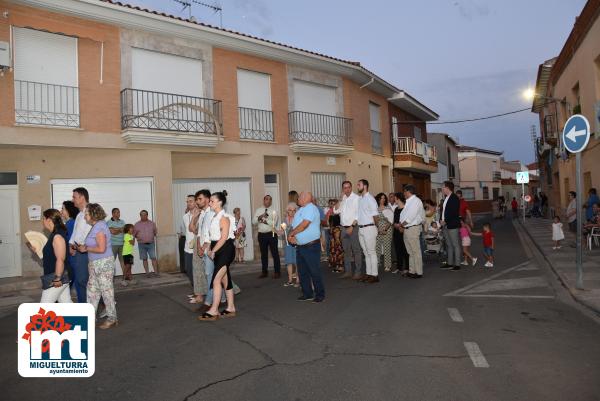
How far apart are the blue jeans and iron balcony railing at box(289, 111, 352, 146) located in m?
10.8

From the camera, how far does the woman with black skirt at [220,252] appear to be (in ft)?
21.2

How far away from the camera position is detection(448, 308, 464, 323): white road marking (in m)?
6.25

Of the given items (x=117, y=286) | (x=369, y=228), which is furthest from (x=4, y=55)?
(x=369, y=228)

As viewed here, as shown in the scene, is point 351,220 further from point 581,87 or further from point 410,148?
point 410,148

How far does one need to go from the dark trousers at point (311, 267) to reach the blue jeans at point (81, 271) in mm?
3037

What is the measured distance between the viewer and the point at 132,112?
491 inches

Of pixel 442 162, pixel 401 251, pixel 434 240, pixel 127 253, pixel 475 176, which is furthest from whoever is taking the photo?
pixel 475 176

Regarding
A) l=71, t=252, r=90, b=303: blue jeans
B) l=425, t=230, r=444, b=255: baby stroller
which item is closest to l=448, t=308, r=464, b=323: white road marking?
l=71, t=252, r=90, b=303: blue jeans

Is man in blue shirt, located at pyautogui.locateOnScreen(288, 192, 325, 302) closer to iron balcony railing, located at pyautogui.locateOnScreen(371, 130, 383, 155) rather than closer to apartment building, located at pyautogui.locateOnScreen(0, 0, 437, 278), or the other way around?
apartment building, located at pyautogui.locateOnScreen(0, 0, 437, 278)

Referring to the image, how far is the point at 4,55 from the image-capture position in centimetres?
1033

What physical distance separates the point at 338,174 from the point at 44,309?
15.0 meters

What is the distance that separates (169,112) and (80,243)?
298 inches

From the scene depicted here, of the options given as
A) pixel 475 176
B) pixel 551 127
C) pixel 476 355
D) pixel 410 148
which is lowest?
pixel 476 355

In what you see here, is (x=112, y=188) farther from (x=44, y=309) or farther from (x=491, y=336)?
(x=491, y=336)
